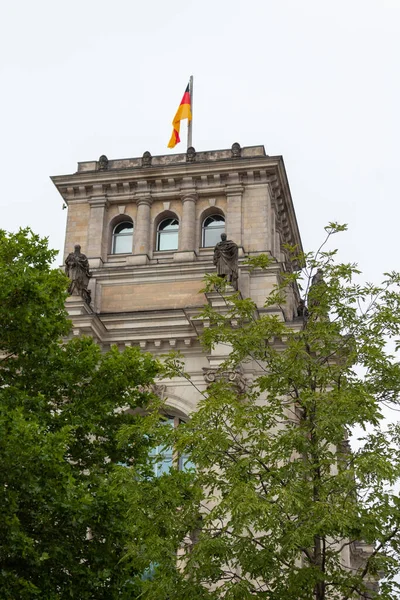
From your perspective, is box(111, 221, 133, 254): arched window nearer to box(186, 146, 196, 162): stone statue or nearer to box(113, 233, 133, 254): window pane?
box(113, 233, 133, 254): window pane

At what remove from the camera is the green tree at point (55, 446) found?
64.0 ft

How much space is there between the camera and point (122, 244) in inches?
1564

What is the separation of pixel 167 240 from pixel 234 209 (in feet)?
10.3

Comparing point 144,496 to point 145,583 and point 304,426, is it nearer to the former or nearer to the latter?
point 145,583

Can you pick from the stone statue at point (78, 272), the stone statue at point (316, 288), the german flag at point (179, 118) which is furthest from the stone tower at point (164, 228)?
the stone statue at point (316, 288)

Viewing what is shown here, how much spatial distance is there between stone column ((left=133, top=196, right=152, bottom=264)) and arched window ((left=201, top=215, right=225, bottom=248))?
7.60 feet

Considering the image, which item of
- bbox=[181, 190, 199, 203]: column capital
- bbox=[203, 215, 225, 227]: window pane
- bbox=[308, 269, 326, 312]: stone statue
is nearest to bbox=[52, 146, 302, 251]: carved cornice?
bbox=[181, 190, 199, 203]: column capital

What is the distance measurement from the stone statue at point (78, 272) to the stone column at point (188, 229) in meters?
3.88

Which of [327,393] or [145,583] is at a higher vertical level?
[327,393]

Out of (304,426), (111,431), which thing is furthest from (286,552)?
(111,431)

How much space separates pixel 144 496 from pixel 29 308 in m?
6.52

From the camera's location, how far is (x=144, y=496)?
17.3 meters

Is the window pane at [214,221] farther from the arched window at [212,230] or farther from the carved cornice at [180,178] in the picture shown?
the carved cornice at [180,178]

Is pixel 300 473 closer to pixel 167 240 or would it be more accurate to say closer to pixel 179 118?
pixel 167 240
